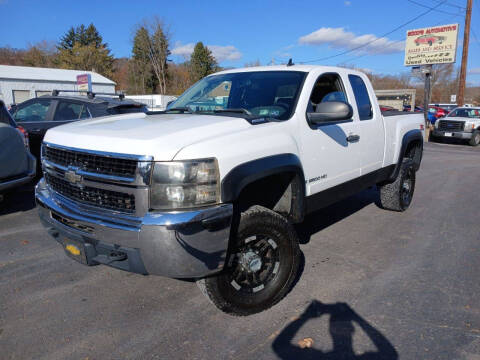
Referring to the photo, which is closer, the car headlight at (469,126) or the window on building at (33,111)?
the window on building at (33,111)

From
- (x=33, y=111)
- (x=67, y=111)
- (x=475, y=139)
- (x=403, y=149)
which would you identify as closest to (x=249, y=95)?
(x=403, y=149)

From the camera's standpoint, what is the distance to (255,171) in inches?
109

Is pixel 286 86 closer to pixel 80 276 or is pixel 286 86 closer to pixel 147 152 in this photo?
pixel 147 152

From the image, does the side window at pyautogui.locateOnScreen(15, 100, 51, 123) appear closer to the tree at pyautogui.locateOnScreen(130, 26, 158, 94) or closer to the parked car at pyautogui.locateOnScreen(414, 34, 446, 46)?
the parked car at pyautogui.locateOnScreen(414, 34, 446, 46)

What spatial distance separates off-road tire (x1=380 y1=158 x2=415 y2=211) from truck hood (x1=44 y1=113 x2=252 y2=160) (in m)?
3.54

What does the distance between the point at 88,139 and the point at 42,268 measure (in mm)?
1896

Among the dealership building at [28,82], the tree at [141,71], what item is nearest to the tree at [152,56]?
the tree at [141,71]

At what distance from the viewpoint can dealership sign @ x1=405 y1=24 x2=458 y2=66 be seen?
25.5 metres

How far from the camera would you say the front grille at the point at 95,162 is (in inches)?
97.4

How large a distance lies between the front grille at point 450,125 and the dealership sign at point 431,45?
10748mm

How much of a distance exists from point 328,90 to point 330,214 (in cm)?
232

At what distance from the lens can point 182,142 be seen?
2.50 metres

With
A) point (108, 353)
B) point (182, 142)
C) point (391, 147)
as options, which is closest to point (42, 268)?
point (108, 353)

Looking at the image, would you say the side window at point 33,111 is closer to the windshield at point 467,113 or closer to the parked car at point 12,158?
the parked car at point 12,158
